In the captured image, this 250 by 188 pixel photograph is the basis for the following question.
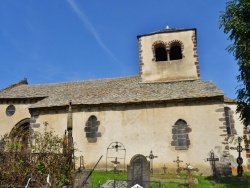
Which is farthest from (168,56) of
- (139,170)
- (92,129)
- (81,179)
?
(81,179)

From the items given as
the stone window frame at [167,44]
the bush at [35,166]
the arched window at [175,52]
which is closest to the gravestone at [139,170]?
the bush at [35,166]

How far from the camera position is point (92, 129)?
19.7m

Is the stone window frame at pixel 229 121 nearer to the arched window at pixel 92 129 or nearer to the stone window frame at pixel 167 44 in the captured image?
the stone window frame at pixel 167 44

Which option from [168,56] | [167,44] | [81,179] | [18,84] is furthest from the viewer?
[18,84]

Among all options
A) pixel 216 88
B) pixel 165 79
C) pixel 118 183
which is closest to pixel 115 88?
pixel 165 79

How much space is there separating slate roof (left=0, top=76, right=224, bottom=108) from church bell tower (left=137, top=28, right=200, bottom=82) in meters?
0.90

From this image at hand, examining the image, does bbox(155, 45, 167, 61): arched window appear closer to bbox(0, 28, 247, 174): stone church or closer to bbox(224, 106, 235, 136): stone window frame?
bbox(0, 28, 247, 174): stone church

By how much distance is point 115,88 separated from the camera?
22.1 m

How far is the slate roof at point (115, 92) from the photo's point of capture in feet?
62.5

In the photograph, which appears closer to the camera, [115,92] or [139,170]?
[139,170]

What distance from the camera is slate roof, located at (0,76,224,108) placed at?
62.5 feet

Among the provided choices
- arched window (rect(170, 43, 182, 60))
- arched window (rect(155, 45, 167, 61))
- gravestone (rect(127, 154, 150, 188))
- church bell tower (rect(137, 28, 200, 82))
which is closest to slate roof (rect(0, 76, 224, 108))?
church bell tower (rect(137, 28, 200, 82))

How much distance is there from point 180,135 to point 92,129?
246 inches

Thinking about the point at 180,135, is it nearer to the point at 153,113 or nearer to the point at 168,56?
the point at 153,113
